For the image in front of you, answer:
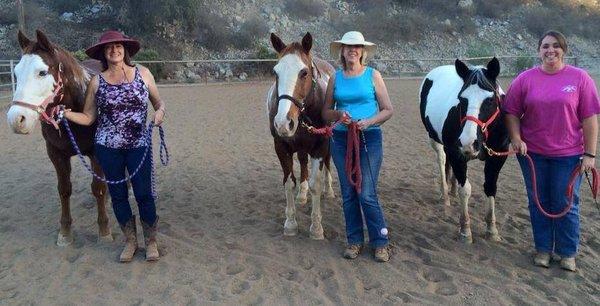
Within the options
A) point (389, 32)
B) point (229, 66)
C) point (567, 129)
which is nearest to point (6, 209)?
point (567, 129)

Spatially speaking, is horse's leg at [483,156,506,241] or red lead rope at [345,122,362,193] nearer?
red lead rope at [345,122,362,193]

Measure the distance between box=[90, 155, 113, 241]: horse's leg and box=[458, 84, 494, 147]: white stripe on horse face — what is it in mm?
2985

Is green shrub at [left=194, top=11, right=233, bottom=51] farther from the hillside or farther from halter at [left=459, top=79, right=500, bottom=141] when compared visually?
halter at [left=459, top=79, right=500, bottom=141]

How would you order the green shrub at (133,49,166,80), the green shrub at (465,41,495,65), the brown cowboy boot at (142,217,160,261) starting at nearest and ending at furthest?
the brown cowboy boot at (142,217,160,261)
the green shrub at (133,49,166,80)
the green shrub at (465,41,495,65)

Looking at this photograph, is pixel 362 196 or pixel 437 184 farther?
pixel 437 184

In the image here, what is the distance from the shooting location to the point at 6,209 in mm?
5078

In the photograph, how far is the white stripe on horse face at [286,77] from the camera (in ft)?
11.2

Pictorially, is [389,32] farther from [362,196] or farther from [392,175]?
[362,196]

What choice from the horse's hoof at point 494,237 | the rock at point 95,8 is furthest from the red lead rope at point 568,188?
the rock at point 95,8

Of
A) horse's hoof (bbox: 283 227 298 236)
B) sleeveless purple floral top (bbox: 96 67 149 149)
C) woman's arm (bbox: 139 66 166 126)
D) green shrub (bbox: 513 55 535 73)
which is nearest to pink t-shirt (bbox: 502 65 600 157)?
horse's hoof (bbox: 283 227 298 236)

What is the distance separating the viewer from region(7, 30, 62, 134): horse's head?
3.21m

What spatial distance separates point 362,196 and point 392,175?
2779mm

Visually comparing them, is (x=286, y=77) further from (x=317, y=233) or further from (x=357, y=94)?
(x=317, y=233)

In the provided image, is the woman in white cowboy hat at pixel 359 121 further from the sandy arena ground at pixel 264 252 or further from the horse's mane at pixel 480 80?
the horse's mane at pixel 480 80
